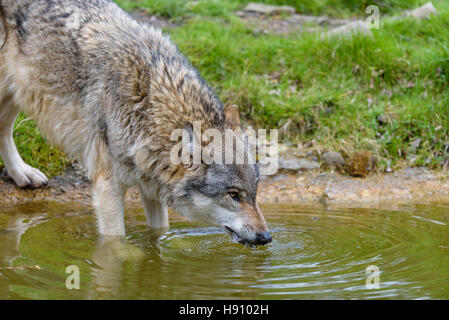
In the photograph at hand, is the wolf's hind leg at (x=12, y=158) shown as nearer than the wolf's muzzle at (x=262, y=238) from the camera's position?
No

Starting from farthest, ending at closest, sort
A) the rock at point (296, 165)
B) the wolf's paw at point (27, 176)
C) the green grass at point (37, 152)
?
the rock at point (296, 165) < the green grass at point (37, 152) < the wolf's paw at point (27, 176)

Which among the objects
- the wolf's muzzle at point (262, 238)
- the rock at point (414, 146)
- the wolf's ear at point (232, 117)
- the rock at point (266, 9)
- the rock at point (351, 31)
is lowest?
the wolf's muzzle at point (262, 238)

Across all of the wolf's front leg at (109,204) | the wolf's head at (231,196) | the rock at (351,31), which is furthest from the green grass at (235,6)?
the wolf's head at (231,196)

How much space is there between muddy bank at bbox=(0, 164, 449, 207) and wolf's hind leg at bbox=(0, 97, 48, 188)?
11 centimetres

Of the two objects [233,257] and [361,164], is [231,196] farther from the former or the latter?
[361,164]

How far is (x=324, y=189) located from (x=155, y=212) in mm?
2000

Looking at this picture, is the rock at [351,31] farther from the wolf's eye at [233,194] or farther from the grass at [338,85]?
the wolf's eye at [233,194]

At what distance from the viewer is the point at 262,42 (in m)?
8.03

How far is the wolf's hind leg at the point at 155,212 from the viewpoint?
16.4 ft

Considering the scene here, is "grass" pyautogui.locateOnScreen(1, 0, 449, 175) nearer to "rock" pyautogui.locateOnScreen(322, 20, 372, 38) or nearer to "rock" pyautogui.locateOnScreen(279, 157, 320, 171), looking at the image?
"rock" pyautogui.locateOnScreen(322, 20, 372, 38)

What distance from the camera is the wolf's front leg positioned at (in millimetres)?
4590

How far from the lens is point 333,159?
6512 mm

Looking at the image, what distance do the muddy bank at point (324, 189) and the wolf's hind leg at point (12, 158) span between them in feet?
0.35
